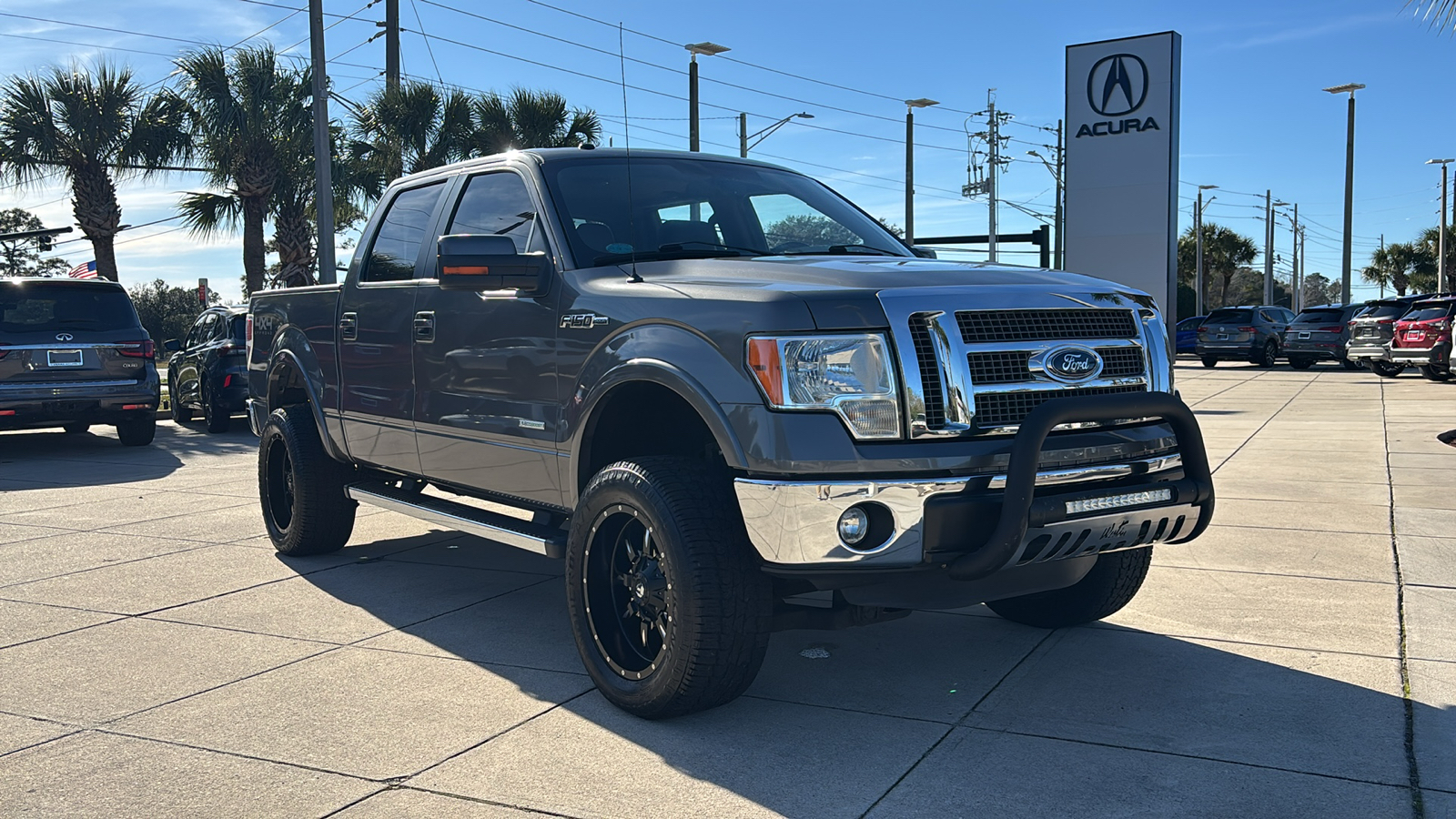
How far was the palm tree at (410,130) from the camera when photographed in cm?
2494

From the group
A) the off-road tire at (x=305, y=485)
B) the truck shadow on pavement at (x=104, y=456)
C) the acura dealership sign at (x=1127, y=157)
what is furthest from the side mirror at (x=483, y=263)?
the acura dealership sign at (x=1127, y=157)

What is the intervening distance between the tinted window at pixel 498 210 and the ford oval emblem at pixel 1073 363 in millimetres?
2270

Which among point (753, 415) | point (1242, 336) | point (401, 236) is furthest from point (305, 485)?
point (1242, 336)

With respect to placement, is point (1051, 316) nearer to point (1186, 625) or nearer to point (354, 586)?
point (1186, 625)

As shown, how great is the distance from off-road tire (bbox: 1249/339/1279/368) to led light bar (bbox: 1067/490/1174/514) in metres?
29.9

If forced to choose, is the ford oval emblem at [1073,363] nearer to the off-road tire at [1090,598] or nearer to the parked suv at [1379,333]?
the off-road tire at [1090,598]

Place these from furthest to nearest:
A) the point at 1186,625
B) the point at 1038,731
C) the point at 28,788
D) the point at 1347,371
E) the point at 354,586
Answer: the point at 1347,371 < the point at 354,586 < the point at 1186,625 < the point at 1038,731 < the point at 28,788

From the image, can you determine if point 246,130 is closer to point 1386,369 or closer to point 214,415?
point 214,415

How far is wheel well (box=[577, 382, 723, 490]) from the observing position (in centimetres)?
453

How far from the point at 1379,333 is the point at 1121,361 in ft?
77.2

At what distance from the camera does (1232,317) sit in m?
32.0

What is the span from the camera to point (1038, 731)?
13.3ft

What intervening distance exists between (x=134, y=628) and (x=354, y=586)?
117 centimetres

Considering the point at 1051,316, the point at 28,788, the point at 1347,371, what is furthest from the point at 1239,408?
the point at 28,788
